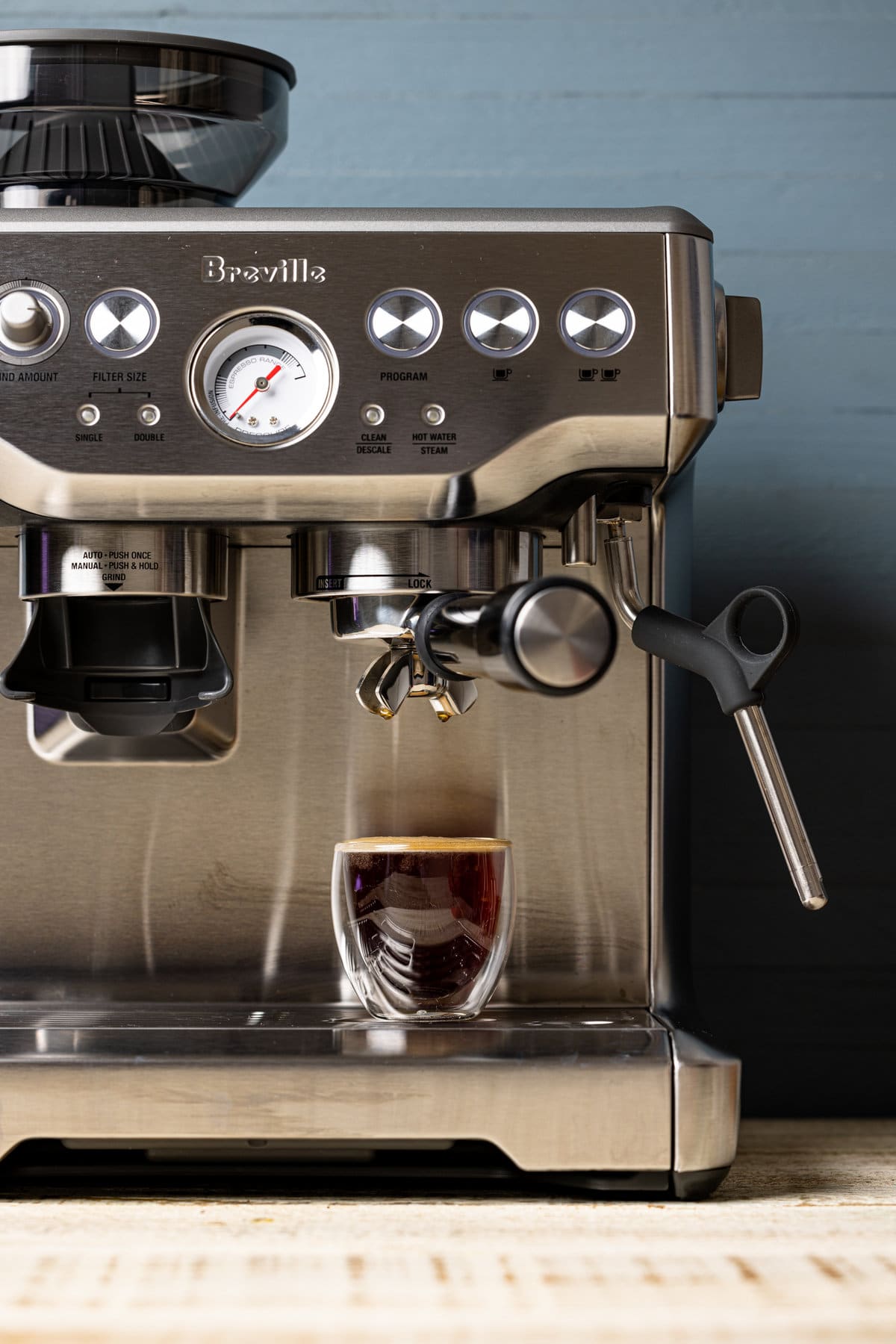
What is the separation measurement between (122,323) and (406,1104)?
0.35 meters

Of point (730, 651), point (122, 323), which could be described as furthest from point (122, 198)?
point (730, 651)

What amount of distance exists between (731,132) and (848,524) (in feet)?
0.93

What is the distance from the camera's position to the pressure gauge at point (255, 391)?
1.85 ft

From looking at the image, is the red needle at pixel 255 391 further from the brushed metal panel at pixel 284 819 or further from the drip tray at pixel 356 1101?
the drip tray at pixel 356 1101

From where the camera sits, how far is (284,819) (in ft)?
2.34

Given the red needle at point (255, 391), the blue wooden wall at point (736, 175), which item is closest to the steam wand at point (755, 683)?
the red needle at point (255, 391)

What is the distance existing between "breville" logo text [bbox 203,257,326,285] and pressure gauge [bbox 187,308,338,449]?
0.05 ft

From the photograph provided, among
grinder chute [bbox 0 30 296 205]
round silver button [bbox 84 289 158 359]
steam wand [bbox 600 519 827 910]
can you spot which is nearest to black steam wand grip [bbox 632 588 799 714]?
steam wand [bbox 600 519 827 910]

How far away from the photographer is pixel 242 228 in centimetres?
57

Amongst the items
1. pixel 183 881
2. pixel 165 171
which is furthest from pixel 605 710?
pixel 165 171

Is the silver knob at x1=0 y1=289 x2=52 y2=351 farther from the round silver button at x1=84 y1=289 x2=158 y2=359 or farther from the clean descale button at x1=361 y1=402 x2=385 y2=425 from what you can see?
the clean descale button at x1=361 y1=402 x2=385 y2=425

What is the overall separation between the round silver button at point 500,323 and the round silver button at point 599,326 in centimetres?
1

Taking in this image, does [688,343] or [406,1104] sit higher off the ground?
[688,343]

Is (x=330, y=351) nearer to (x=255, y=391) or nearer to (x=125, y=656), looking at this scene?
(x=255, y=391)
